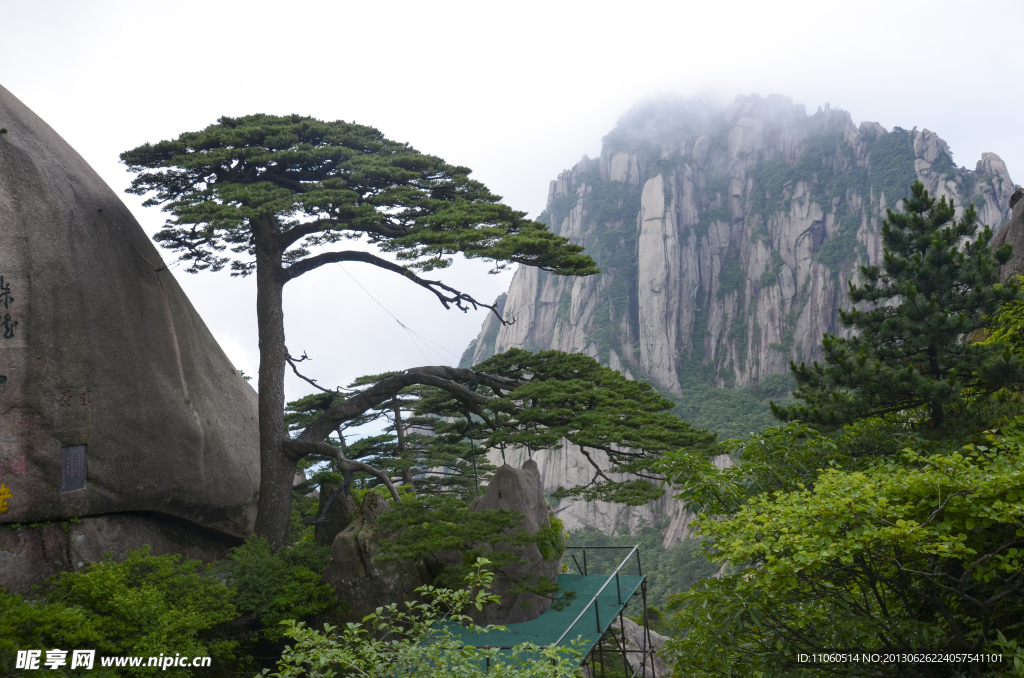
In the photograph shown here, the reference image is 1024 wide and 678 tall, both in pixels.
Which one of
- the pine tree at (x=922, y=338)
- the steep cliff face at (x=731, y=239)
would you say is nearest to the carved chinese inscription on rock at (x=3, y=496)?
the pine tree at (x=922, y=338)

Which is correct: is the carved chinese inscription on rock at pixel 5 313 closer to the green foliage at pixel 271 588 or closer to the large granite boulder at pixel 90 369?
the large granite boulder at pixel 90 369

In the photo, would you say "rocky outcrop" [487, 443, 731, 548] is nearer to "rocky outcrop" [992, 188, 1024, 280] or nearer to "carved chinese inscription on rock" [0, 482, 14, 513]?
"rocky outcrop" [992, 188, 1024, 280]

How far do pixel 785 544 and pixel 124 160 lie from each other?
11.4 metres

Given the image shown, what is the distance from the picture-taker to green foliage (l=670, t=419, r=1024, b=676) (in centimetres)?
451

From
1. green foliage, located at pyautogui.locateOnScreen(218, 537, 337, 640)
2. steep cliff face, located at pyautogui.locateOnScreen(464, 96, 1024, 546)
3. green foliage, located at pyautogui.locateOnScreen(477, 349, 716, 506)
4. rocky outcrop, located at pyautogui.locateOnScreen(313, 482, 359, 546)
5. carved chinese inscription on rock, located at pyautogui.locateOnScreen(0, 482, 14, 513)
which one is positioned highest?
steep cliff face, located at pyautogui.locateOnScreen(464, 96, 1024, 546)

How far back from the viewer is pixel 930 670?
201 inches

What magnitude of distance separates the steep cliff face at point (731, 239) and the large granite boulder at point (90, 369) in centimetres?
5321

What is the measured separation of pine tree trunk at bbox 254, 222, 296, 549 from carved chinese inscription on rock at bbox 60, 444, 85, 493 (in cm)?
268

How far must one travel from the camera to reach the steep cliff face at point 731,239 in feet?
219

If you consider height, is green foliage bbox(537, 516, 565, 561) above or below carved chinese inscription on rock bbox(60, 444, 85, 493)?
below

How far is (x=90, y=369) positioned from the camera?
9445mm

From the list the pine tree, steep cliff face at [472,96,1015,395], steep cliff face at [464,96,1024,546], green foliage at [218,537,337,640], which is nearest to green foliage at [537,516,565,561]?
green foliage at [218,537,337,640]

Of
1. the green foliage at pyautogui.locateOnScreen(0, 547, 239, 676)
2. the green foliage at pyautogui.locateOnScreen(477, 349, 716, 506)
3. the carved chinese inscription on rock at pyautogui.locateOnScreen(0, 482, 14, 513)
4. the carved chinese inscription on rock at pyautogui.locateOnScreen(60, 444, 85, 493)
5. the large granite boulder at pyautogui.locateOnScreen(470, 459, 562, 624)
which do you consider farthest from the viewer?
the large granite boulder at pyautogui.locateOnScreen(470, 459, 562, 624)

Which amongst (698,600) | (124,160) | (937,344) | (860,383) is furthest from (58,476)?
(937,344)
